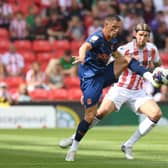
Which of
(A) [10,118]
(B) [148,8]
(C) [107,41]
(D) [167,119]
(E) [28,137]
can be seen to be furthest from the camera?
(B) [148,8]

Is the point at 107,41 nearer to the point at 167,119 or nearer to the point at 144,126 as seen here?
the point at 144,126

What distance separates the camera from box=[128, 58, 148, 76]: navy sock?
38.5ft

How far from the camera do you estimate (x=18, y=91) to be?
72.0ft

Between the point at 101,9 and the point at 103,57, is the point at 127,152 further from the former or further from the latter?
the point at 101,9

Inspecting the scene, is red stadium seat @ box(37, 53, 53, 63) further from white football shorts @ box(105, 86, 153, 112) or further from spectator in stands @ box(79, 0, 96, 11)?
white football shorts @ box(105, 86, 153, 112)

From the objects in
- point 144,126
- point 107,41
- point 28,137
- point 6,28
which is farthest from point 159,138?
point 6,28

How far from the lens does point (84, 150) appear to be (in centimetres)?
1348

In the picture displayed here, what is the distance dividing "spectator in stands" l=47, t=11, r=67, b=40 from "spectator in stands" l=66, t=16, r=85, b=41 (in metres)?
0.20

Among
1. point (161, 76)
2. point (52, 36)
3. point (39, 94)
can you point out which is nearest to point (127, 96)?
point (161, 76)

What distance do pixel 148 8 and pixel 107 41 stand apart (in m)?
15.3

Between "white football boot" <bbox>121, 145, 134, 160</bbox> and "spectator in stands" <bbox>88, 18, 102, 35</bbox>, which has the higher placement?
"white football boot" <bbox>121, 145, 134, 160</bbox>

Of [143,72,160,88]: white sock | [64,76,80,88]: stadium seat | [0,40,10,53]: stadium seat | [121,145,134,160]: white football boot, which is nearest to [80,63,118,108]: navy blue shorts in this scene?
[143,72,160,88]: white sock

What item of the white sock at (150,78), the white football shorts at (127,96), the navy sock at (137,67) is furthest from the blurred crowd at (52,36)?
the white sock at (150,78)

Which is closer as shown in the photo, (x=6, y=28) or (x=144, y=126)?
(x=144, y=126)
